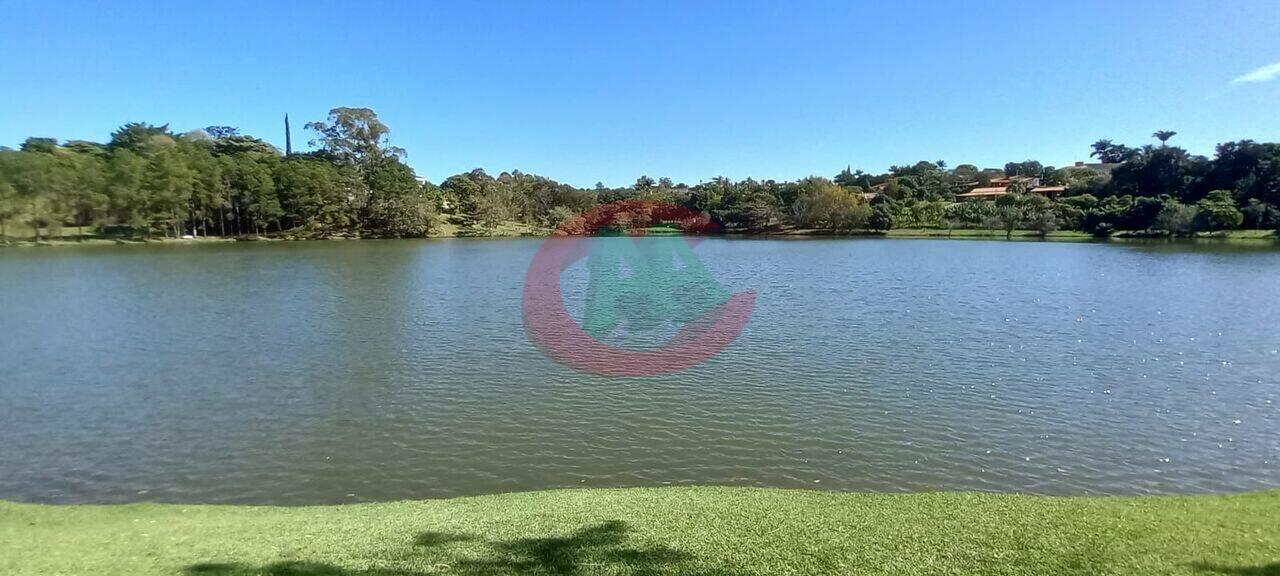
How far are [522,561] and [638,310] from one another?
1942cm

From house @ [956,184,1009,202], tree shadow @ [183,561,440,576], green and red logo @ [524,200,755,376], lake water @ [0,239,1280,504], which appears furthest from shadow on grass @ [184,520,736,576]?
house @ [956,184,1009,202]

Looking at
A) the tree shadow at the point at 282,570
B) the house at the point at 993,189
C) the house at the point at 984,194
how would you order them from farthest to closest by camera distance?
the house at the point at 993,189 → the house at the point at 984,194 → the tree shadow at the point at 282,570

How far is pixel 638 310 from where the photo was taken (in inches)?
975

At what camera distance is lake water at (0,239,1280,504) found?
31.2 ft

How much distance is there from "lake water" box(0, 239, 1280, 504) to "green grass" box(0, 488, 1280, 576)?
177 centimetres

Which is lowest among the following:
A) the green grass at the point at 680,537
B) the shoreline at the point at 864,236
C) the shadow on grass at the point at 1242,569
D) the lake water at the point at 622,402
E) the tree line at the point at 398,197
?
the lake water at the point at 622,402

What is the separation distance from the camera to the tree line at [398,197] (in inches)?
2625

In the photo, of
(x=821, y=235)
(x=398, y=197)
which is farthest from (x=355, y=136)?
(x=821, y=235)

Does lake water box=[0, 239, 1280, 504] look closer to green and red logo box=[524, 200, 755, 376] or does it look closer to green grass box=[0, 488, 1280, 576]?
green and red logo box=[524, 200, 755, 376]

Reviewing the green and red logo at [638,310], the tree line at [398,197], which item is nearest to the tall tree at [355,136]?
the tree line at [398,197]

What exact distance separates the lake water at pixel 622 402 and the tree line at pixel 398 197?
5231 centimetres

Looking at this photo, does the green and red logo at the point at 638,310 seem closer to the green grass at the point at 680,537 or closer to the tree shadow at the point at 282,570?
the green grass at the point at 680,537

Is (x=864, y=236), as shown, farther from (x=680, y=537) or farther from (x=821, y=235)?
(x=680, y=537)

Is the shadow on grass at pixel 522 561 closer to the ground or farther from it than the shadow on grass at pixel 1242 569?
closer to the ground
